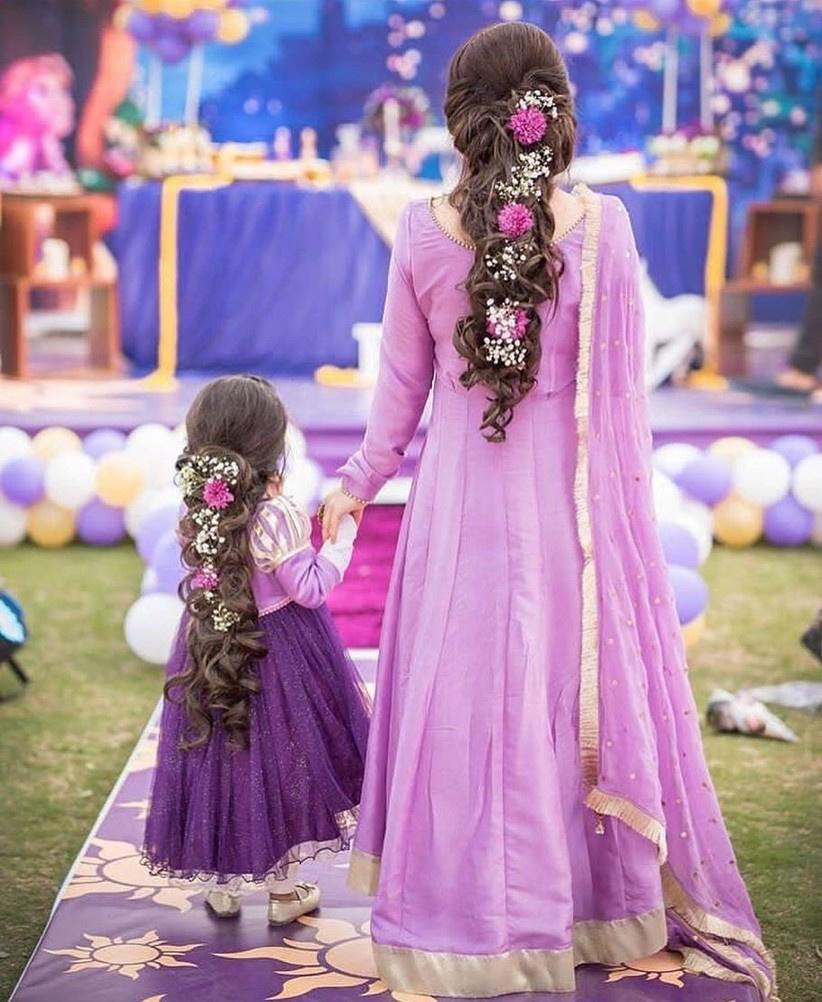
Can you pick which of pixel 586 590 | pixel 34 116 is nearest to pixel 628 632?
pixel 586 590

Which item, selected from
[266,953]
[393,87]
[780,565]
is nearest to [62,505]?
[780,565]

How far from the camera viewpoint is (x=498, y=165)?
2.33 metres

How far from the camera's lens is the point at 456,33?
9930 millimetres

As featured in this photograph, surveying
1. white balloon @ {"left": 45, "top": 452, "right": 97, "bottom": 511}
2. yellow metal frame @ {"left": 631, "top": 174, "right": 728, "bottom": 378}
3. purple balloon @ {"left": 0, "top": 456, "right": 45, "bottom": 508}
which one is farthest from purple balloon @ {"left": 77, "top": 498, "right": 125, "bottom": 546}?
yellow metal frame @ {"left": 631, "top": 174, "right": 728, "bottom": 378}

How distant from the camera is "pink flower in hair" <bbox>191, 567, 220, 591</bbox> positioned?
2.62 meters

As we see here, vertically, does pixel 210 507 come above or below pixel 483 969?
above

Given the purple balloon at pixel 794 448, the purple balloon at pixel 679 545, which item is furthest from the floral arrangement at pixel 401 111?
the purple balloon at pixel 679 545

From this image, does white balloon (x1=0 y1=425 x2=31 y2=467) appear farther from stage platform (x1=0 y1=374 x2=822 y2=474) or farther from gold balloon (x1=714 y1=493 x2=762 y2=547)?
gold balloon (x1=714 y1=493 x2=762 y2=547)

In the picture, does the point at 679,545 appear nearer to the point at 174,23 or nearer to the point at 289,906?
the point at 289,906

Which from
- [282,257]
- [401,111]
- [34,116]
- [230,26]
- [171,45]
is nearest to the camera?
[282,257]

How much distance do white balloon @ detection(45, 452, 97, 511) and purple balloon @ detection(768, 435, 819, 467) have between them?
2331mm

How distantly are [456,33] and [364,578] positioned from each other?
641 cm

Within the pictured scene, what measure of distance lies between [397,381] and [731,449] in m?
3.31

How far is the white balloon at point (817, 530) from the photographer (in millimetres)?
5638
